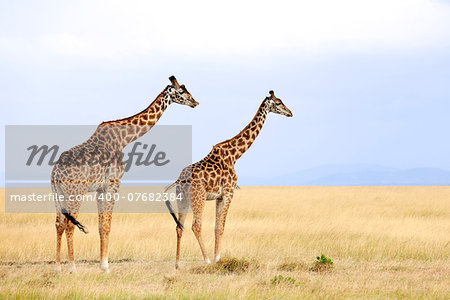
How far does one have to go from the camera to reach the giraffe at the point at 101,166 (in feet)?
36.4

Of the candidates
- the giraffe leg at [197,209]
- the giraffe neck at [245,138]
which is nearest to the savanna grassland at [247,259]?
the giraffe leg at [197,209]

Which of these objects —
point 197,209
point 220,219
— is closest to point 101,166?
point 197,209

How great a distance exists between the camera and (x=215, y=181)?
1199cm

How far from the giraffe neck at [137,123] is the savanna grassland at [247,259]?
2900mm

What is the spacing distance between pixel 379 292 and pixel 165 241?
741 centimetres

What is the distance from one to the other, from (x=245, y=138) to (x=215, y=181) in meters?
1.51

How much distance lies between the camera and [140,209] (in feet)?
A: 86.2

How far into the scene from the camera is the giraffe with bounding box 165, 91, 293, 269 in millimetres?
11781

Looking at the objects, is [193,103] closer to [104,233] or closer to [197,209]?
[197,209]

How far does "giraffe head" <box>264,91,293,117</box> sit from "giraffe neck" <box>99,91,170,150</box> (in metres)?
2.44

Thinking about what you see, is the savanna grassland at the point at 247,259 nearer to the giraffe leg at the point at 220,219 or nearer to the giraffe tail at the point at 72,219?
the giraffe leg at the point at 220,219

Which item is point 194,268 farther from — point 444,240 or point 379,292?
point 444,240

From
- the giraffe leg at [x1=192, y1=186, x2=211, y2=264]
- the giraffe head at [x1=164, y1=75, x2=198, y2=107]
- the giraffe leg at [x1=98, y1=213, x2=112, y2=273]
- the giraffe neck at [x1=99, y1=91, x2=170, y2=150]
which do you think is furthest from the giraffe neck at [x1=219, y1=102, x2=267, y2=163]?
the giraffe leg at [x1=98, y1=213, x2=112, y2=273]

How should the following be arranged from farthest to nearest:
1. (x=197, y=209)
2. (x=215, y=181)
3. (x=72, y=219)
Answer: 1. (x=215, y=181)
2. (x=197, y=209)
3. (x=72, y=219)
